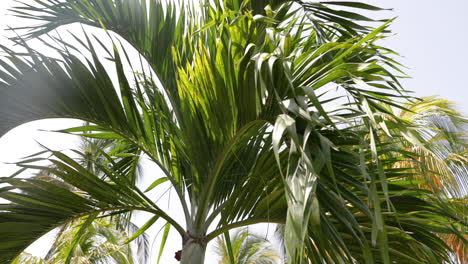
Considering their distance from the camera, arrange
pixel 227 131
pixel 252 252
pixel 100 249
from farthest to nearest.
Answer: pixel 252 252, pixel 100 249, pixel 227 131

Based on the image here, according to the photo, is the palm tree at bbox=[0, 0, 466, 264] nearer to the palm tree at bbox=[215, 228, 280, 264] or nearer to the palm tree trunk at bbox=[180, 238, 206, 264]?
the palm tree trunk at bbox=[180, 238, 206, 264]

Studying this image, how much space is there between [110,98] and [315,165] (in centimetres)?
108

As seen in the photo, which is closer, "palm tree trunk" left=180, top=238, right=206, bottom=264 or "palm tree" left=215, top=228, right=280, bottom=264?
"palm tree trunk" left=180, top=238, right=206, bottom=264

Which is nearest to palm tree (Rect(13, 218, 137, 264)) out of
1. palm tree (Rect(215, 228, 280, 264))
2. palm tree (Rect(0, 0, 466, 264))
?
palm tree (Rect(215, 228, 280, 264))

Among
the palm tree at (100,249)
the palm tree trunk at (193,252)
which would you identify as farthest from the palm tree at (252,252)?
the palm tree trunk at (193,252)

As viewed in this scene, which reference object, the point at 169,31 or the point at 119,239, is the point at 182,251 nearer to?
the point at 169,31

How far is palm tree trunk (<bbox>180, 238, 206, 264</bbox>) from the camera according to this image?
72.4 inches

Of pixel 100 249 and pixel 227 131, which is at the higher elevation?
pixel 100 249

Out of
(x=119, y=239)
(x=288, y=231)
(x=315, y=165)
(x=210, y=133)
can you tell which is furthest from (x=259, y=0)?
(x=119, y=239)

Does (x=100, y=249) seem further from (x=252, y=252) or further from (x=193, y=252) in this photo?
(x=193, y=252)

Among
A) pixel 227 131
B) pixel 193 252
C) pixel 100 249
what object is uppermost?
pixel 100 249

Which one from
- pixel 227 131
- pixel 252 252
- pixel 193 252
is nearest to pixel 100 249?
pixel 252 252

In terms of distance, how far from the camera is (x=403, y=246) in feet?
5.79

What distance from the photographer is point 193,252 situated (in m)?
1.85
